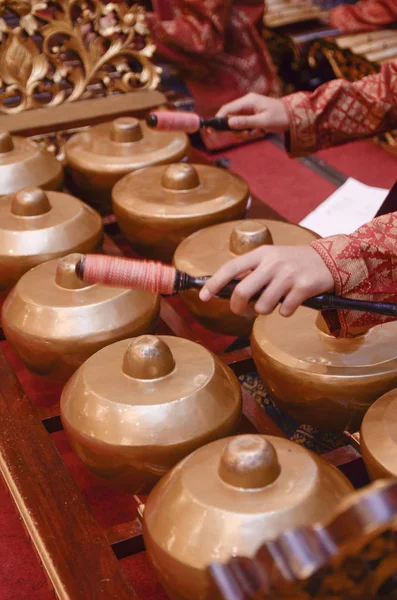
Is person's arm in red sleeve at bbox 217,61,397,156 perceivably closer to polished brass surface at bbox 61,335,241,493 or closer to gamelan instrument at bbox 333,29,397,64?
polished brass surface at bbox 61,335,241,493

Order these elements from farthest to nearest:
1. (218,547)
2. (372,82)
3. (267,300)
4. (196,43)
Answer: (196,43)
(372,82)
(267,300)
(218,547)

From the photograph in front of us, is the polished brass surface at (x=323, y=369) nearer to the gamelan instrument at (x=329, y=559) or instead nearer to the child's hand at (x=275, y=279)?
the child's hand at (x=275, y=279)

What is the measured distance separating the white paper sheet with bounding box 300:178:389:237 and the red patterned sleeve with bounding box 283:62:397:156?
50 centimetres

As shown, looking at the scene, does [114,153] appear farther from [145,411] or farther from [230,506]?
[230,506]

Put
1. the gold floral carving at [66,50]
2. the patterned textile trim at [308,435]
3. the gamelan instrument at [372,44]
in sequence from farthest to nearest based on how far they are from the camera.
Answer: the gamelan instrument at [372,44]
the gold floral carving at [66,50]
the patterned textile trim at [308,435]

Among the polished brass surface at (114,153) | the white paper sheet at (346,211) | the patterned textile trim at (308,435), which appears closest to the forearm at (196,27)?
the white paper sheet at (346,211)

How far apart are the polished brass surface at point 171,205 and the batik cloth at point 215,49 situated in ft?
4.93

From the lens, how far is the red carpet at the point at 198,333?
980mm

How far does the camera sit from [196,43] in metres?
2.75

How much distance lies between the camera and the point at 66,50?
166 cm

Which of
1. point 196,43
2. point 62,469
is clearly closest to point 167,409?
point 62,469

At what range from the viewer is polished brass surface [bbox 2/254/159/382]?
3.27 ft

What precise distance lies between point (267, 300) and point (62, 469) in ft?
1.00

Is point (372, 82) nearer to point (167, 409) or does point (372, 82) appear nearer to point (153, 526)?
point (167, 409)
